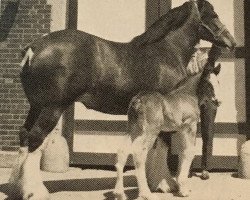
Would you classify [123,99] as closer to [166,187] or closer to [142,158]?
[142,158]

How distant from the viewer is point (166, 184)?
5145 millimetres

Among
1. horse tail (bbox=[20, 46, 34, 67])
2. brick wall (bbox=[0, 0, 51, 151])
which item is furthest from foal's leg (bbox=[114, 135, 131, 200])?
brick wall (bbox=[0, 0, 51, 151])

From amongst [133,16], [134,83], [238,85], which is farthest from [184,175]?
[133,16]

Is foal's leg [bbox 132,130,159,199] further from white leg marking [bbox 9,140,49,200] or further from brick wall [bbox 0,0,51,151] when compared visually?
brick wall [bbox 0,0,51,151]

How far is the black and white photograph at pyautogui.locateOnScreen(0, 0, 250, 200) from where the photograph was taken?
459cm

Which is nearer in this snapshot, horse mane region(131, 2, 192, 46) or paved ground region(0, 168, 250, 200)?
paved ground region(0, 168, 250, 200)

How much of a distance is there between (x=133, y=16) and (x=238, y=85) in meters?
2.36

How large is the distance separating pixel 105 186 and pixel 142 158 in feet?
4.47

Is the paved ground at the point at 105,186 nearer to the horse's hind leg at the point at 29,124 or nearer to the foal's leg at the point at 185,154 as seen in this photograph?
the foal's leg at the point at 185,154

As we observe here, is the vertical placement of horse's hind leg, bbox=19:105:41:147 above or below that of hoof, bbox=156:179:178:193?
above

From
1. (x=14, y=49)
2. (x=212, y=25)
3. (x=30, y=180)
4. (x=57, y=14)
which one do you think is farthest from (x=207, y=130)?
(x=14, y=49)

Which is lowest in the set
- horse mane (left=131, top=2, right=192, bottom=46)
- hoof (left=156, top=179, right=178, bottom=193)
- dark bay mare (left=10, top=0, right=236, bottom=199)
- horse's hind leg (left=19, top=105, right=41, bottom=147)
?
hoof (left=156, top=179, right=178, bottom=193)

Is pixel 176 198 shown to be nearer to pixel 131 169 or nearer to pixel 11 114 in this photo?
pixel 131 169

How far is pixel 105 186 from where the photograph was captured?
5.63 metres
